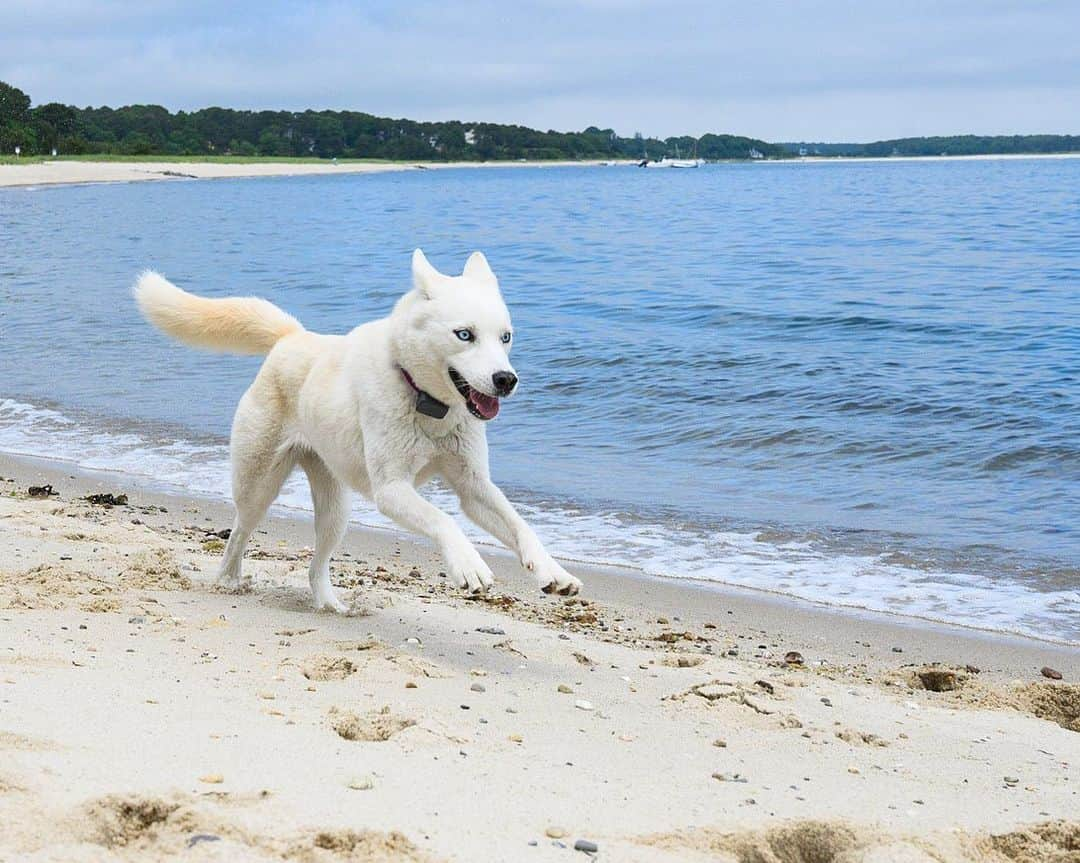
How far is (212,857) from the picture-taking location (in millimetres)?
2611

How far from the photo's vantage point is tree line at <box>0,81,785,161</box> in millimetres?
104500

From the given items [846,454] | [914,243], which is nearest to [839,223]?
[914,243]

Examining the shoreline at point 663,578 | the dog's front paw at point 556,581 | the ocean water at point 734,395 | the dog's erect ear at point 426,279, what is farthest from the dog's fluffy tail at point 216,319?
the ocean water at point 734,395

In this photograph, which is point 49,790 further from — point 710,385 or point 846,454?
point 710,385

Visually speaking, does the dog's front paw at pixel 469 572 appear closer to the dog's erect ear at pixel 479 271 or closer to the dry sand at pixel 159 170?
the dog's erect ear at pixel 479 271

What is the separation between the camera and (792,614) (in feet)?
19.4

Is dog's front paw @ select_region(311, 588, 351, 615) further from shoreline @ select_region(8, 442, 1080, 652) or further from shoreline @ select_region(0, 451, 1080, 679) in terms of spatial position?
shoreline @ select_region(8, 442, 1080, 652)

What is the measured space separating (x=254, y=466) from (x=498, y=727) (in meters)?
2.27

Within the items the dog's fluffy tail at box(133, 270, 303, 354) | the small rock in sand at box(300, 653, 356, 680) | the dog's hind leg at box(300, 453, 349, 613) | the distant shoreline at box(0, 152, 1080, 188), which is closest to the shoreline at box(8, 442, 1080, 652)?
the dog's hind leg at box(300, 453, 349, 613)

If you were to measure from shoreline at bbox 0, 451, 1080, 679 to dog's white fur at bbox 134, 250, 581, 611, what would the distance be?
1.29 m

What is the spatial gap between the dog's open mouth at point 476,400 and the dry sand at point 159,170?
72.0 m

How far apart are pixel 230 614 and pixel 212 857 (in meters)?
2.59

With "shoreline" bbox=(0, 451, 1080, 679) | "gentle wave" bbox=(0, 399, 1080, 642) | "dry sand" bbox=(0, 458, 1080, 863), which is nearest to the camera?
"dry sand" bbox=(0, 458, 1080, 863)

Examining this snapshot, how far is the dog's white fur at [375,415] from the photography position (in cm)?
466
